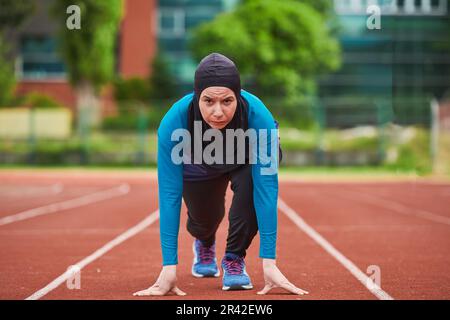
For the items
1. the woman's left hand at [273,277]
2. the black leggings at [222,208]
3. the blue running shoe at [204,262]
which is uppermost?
the black leggings at [222,208]

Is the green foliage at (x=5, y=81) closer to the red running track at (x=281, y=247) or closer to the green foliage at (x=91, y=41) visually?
the green foliage at (x=91, y=41)

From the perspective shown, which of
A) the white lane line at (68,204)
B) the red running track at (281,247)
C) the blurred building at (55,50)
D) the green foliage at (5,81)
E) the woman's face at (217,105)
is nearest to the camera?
the woman's face at (217,105)

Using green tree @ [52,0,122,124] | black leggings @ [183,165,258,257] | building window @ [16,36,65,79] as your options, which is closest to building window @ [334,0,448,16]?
building window @ [16,36,65,79]

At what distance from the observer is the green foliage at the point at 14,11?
1358 inches

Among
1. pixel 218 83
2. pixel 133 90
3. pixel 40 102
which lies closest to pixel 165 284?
pixel 218 83

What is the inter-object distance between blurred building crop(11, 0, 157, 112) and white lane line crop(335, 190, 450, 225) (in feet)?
90.2

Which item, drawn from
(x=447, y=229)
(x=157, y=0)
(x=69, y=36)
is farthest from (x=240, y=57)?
(x=447, y=229)

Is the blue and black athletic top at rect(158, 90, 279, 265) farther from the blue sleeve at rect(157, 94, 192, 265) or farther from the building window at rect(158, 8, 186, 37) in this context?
the building window at rect(158, 8, 186, 37)

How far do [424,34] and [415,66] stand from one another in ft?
6.13

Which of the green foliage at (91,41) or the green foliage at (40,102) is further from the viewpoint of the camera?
the green foliage at (40,102)

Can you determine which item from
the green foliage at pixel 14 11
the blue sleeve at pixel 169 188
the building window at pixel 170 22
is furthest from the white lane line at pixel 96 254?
the building window at pixel 170 22

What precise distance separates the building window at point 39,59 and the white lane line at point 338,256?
34056 mm

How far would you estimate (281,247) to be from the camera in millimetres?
9023

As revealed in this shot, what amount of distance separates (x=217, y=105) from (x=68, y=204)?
1050 cm
